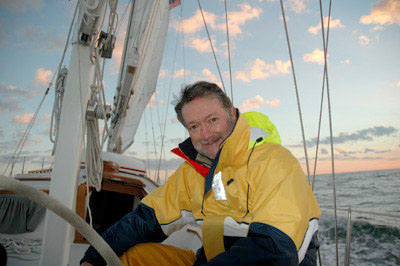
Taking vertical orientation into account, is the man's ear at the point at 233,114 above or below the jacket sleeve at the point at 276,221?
above

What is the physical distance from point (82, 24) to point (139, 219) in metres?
1.21

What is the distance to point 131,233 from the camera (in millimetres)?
1293

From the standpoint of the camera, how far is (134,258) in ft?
4.11

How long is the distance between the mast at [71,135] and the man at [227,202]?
1.00 feet

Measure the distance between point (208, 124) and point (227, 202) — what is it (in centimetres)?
42

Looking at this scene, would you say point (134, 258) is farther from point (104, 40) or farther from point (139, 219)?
point (104, 40)

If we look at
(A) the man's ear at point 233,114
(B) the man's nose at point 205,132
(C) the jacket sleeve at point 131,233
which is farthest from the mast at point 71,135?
(A) the man's ear at point 233,114

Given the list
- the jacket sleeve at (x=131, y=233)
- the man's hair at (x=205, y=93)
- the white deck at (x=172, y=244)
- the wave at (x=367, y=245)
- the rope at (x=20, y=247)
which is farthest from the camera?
the wave at (x=367, y=245)

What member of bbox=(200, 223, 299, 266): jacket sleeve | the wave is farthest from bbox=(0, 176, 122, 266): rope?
the wave

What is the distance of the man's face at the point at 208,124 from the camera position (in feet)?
4.40

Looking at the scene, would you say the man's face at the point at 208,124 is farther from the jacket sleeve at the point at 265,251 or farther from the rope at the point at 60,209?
the rope at the point at 60,209

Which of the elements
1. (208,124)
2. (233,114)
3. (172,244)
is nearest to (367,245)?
(172,244)

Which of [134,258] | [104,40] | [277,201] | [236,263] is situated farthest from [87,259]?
[104,40]

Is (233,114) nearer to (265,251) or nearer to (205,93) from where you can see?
(205,93)
